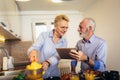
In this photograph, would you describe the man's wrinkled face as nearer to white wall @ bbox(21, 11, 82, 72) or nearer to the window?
white wall @ bbox(21, 11, 82, 72)

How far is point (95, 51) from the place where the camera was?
1.21m

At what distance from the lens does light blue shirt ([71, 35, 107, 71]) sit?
1.09 meters

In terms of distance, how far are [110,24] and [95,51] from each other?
2.57ft

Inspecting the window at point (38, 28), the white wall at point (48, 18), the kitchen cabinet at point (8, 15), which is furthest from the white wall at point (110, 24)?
the kitchen cabinet at point (8, 15)

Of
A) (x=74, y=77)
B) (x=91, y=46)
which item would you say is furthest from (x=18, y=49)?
(x=74, y=77)

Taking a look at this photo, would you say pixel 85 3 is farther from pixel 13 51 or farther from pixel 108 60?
pixel 13 51

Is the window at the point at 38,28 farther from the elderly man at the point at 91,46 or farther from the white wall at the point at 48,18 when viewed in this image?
the elderly man at the point at 91,46

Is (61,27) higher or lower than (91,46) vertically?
higher

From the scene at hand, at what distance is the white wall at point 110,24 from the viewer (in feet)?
6.10

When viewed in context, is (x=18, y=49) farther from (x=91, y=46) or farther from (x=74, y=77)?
(x=74, y=77)

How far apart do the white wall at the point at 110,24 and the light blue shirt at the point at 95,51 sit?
0.69 metres

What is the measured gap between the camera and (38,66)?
847 mm

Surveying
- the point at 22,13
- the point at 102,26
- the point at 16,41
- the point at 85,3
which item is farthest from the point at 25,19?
the point at 102,26

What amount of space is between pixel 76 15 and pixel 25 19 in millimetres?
512
